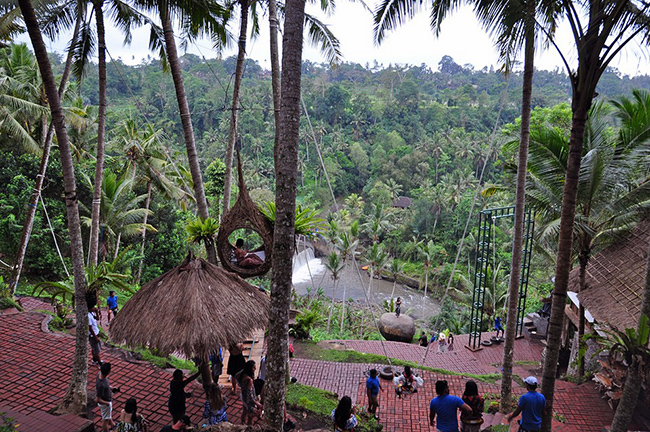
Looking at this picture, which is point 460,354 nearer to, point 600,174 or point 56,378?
point 600,174

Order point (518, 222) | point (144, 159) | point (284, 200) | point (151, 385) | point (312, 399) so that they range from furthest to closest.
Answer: point (144, 159) < point (312, 399) < point (518, 222) < point (151, 385) < point (284, 200)

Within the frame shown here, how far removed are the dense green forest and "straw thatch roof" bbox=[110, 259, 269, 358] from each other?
5465 millimetres

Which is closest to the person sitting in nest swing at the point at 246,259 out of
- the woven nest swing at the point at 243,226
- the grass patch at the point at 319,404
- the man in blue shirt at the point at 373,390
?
the woven nest swing at the point at 243,226

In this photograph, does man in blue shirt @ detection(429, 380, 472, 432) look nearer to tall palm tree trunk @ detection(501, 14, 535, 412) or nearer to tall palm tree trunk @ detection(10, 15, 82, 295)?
tall palm tree trunk @ detection(501, 14, 535, 412)

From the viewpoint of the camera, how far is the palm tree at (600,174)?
8.39 m

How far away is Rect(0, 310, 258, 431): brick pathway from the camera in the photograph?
648 centimetres

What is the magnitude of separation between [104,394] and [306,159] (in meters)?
48.3

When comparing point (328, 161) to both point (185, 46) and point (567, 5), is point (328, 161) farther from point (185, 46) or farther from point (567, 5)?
point (567, 5)

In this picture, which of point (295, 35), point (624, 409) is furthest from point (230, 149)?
point (624, 409)

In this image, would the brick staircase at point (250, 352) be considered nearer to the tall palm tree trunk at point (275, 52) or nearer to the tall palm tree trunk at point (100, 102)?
the tall palm tree trunk at point (100, 102)

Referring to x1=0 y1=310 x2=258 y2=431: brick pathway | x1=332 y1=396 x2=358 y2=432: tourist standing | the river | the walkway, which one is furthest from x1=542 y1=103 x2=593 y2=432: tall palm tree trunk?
the river

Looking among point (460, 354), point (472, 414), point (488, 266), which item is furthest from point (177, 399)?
point (488, 266)

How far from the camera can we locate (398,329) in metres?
17.0

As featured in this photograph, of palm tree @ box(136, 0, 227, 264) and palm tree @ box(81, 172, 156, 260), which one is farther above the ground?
palm tree @ box(136, 0, 227, 264)
